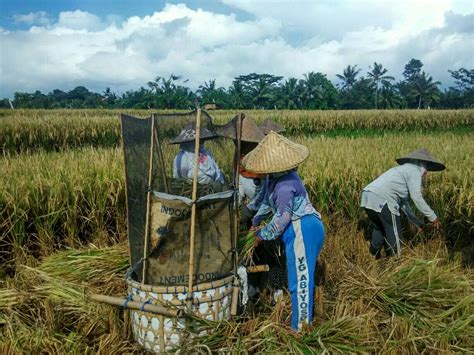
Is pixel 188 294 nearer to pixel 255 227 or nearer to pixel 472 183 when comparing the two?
pixel 255 227

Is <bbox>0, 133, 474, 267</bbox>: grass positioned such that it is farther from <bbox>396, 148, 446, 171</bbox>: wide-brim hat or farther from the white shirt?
the white shirt

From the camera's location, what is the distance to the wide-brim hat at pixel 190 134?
9.29ft

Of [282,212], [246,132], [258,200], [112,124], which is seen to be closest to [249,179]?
[246,132]

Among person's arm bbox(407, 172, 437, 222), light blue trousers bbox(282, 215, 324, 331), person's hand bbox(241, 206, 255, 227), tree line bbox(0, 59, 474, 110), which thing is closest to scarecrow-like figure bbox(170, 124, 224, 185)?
light blue trousers bbox(282, 215, 324, 331)

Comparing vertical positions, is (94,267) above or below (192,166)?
below

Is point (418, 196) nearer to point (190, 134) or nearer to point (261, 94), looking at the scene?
point (190, 134)

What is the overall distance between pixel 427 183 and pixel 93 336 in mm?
3957

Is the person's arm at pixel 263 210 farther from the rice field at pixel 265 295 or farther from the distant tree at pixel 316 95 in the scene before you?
the distant tree at pixel 316 95

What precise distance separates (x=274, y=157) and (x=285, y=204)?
317 millimetres

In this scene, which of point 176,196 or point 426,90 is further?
point 426,90

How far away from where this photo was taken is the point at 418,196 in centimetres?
421

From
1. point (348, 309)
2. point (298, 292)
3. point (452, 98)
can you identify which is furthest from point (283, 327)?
point (452, 98)

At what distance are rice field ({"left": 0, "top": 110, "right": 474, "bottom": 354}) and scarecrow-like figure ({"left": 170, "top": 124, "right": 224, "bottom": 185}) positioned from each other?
0.32ft

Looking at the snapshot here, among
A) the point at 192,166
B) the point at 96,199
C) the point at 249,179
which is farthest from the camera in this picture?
the point at 96,199
